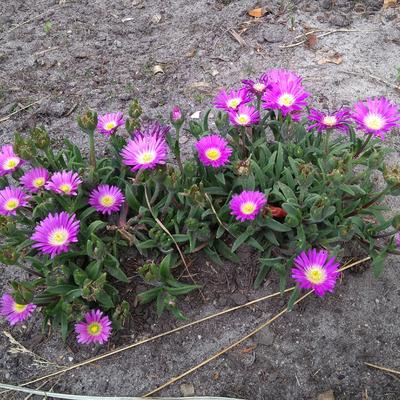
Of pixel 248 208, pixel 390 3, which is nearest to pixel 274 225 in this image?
pixel 248 208

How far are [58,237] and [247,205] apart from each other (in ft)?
2.86

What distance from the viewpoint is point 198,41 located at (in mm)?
3930

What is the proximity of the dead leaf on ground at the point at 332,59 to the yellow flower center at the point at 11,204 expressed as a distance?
8.29 feet

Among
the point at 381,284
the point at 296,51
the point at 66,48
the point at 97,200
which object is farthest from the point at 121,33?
the point at 381,284

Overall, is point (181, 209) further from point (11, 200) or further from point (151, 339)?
point (11, 200)

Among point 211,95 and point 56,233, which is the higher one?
point 56,233

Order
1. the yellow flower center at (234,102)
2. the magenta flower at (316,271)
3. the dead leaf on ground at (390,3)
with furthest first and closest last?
the dead leaf on ground at (390,3) < the yellow flower center at (234,102) < the magenta flower at (316,271)

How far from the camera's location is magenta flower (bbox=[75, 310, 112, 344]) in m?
2.17

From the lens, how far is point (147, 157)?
7.22 ft

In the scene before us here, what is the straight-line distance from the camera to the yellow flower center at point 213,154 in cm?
228

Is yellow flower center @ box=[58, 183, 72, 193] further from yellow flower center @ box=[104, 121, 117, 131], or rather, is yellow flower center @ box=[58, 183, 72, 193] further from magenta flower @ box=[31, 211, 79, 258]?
yellow flower center @ box=[104, 121, 117, 131]

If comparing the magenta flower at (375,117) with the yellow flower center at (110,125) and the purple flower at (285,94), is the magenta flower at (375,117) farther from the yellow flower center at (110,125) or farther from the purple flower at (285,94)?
the yellow flower center at (110,125)

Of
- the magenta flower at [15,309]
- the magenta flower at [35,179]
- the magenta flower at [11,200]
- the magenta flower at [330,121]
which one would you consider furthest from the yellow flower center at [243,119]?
the magenta flower at [15,309]

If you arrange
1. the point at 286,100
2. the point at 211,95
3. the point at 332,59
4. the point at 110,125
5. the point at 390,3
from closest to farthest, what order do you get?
the point at 286,100, the point at 110,125, the point at 211,95, the point at 332,59, the point at 390,3
